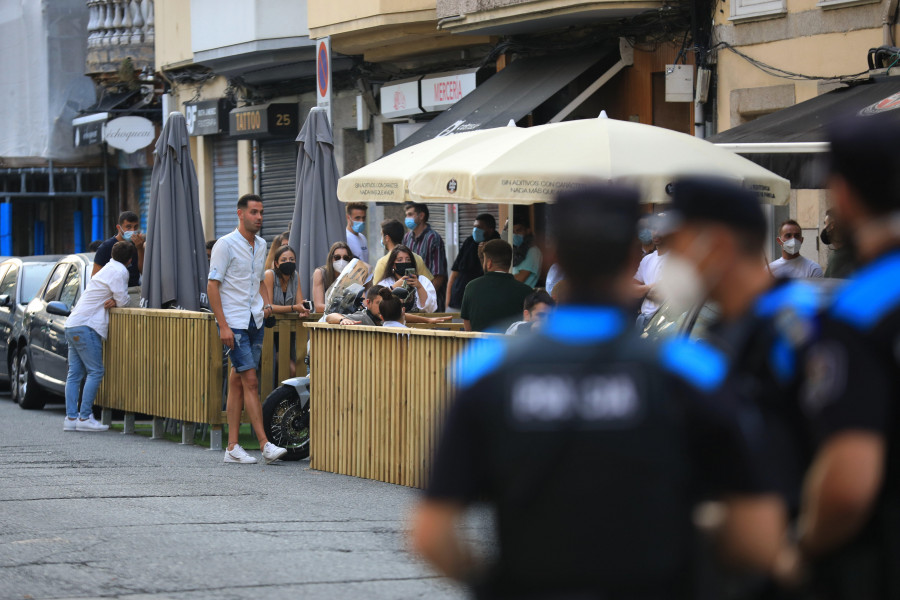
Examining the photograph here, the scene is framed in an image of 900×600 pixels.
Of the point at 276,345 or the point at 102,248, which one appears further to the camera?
the point at 102,248

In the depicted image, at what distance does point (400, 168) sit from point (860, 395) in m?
9.25

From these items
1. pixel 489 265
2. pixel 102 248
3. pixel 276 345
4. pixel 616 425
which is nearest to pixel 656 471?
pixel 616 425

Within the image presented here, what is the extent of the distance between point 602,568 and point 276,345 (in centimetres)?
974

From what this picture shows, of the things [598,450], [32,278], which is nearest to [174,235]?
[32,278]

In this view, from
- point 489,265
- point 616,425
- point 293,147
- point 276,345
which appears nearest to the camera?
point 616,425

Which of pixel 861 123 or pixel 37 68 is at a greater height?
pixel 37 68

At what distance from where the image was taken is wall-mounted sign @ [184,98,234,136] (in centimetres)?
2688

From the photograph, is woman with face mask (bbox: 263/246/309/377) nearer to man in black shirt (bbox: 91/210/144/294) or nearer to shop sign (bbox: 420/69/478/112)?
man in black shirt (bbox: 91/210/144/294)

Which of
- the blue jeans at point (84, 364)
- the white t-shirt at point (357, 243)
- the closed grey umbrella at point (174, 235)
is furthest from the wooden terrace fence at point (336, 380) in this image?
the white t-shirt at point (357, 243)

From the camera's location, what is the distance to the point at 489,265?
10539 millimetres

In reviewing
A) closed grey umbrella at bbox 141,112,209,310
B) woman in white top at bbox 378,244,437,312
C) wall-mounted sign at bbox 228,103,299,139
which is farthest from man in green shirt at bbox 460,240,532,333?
wall-mounted sign at bbox 228,103,299,139

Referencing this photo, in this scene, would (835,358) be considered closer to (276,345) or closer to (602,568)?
(602,568)

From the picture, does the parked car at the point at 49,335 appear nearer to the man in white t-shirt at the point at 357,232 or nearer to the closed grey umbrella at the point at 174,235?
the closed grey umbrella at the point at 174,235

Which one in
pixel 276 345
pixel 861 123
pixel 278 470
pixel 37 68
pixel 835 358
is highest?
pixel 37 68
